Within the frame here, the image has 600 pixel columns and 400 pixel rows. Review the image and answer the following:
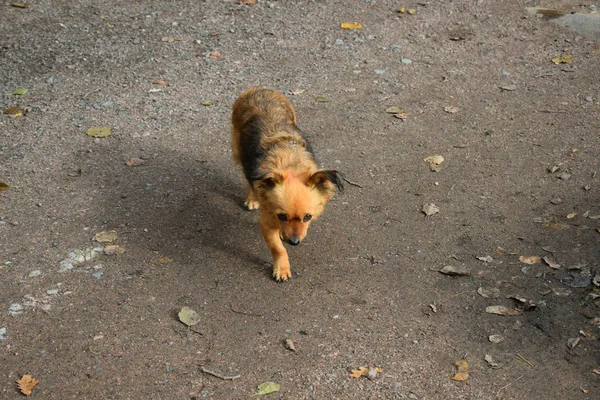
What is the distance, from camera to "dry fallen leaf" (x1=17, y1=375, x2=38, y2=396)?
418cm

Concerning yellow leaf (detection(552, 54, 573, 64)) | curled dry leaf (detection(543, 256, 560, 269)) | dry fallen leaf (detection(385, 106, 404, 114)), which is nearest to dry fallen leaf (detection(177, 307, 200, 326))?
curled dry leaf (detection(543, 256, 560, 269))

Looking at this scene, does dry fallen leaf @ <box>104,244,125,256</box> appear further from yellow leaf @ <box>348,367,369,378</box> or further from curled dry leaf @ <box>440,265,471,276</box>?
curled dry leaf @ <box>440,265,471,276</box>

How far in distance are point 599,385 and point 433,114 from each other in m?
3.86

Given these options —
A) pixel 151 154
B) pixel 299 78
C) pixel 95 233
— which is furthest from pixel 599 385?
pixel 299 78

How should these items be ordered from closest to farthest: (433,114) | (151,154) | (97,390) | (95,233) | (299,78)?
(97,390), (95,233), (151,154), (433,114), (299,78)

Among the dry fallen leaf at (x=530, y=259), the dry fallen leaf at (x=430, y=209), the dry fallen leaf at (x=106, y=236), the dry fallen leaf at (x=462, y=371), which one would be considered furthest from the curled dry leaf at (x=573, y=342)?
the dry fallen leaf at (x=106, y=236)

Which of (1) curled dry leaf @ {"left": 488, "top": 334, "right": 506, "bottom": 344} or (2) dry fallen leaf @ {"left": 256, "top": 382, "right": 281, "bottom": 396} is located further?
(1) curled dry leaf @ {"left": 488, "top": 334, "right": 506, "bottom": 344}

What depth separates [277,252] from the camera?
5215 millimetres

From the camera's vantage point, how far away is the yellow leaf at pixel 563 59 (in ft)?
27.7

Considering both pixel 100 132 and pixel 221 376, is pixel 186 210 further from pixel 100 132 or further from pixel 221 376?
pixel 221 376

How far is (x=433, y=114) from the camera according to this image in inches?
295

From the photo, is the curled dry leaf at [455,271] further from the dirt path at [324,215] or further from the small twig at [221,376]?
the small twig at [221,376]

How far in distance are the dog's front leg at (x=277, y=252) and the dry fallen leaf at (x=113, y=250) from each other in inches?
45.9

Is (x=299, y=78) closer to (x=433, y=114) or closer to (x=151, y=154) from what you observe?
(x=433, y=114)
